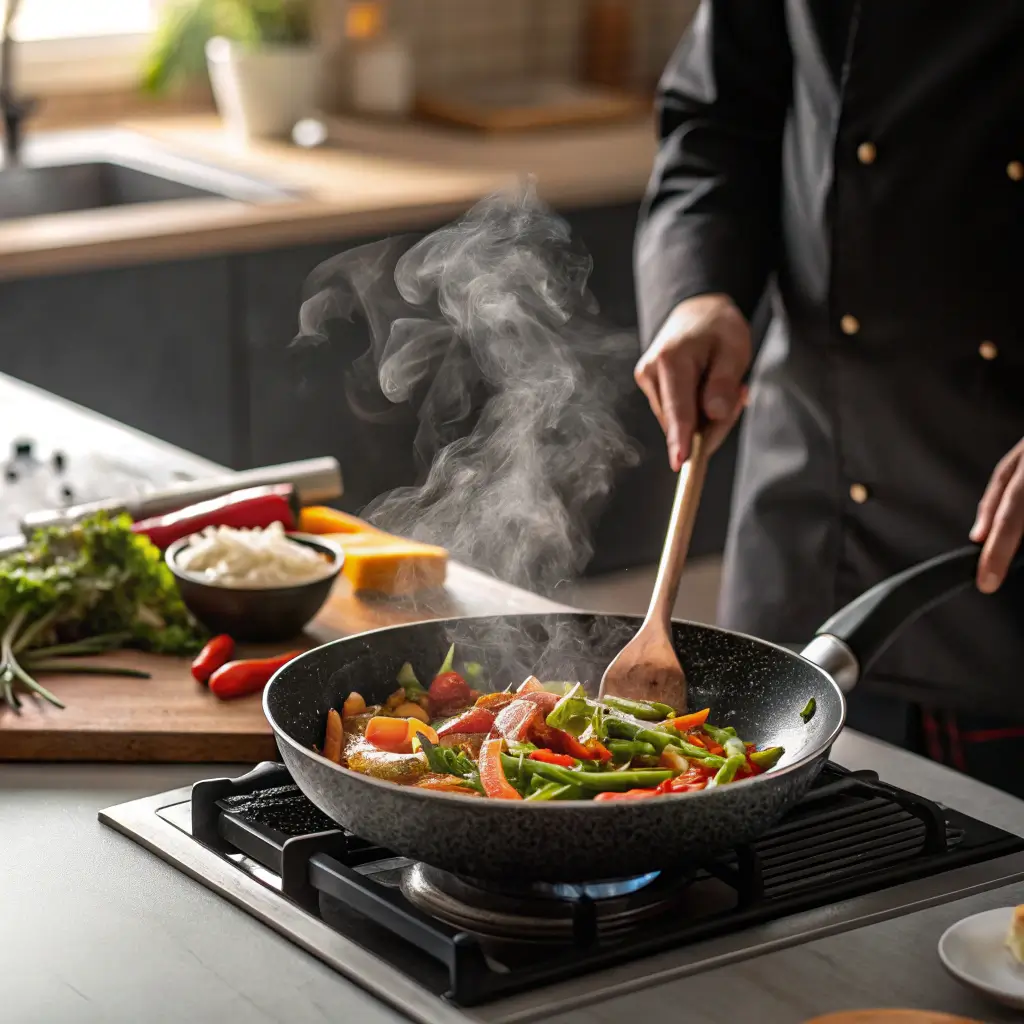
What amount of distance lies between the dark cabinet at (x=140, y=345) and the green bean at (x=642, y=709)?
6.10ft

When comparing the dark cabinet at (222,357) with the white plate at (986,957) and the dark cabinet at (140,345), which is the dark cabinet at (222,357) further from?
the white plate at (986,957)

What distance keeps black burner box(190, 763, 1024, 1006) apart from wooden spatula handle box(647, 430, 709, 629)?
0.63 feet

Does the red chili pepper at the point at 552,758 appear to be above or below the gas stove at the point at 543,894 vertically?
above

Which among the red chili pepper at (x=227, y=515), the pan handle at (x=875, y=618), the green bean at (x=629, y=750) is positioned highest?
the pan handle at (x=875, y=618)

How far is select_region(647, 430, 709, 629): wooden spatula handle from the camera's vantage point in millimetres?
1354

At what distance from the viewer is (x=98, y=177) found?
11.6ft

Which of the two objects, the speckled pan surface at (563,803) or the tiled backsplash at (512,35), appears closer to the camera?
the speckled pan surface at (563,803)

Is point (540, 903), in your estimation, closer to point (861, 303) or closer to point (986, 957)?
point (986, 957)

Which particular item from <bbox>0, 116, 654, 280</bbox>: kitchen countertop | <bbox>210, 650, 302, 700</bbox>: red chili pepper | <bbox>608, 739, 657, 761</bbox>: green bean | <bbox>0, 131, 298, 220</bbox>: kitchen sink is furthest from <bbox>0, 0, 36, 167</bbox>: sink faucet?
<bbox>608, 739, 657, 761</bbox>: green bean

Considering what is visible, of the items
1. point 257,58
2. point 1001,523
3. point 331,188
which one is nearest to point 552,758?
point 1001,523

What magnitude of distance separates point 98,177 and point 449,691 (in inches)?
98.5

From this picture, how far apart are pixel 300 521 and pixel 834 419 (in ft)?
2.12

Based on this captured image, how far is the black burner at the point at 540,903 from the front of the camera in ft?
3.49

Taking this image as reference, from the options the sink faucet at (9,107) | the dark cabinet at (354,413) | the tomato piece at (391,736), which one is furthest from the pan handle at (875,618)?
the sink faucet at (9,107)
